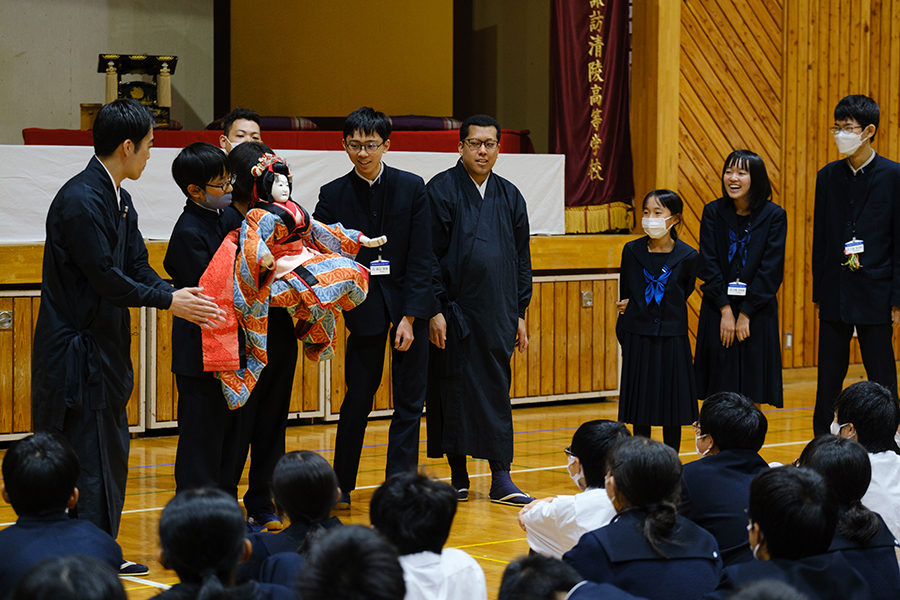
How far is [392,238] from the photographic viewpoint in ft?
14.0

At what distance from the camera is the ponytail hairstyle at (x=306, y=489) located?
7.32 feet

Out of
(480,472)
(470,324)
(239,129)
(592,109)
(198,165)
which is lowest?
(480,472)

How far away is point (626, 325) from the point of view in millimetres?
4695

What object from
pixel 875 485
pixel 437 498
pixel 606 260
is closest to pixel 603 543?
pixel 437 498

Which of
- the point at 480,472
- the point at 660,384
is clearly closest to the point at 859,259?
the point at 660,384

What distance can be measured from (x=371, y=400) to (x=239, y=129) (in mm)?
1493

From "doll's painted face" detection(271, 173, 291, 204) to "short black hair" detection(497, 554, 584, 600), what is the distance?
7.17 feet

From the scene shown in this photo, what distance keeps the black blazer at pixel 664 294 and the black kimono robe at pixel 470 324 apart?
22.1 inches

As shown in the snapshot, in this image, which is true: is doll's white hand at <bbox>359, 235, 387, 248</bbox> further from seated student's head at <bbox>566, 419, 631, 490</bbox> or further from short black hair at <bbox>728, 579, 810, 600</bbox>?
short black hair at <bbox>728, 579, 810, 600</bbox>

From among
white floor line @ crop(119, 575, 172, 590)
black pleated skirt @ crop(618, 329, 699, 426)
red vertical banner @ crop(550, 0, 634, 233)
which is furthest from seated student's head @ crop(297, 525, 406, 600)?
red vertical banner @ crop(550, 0, 634, 233)

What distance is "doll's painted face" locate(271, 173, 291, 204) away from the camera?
12.2 feet

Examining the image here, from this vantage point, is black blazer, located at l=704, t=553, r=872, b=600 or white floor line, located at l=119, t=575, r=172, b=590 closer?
black blazer, located at l=704, t=553, r=872, b=600

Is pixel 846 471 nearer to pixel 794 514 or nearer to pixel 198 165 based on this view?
pixel 794 514

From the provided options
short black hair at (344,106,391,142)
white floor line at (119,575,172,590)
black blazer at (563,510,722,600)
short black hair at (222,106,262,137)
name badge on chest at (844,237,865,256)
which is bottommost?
white floor line at (119,575,172,590)
